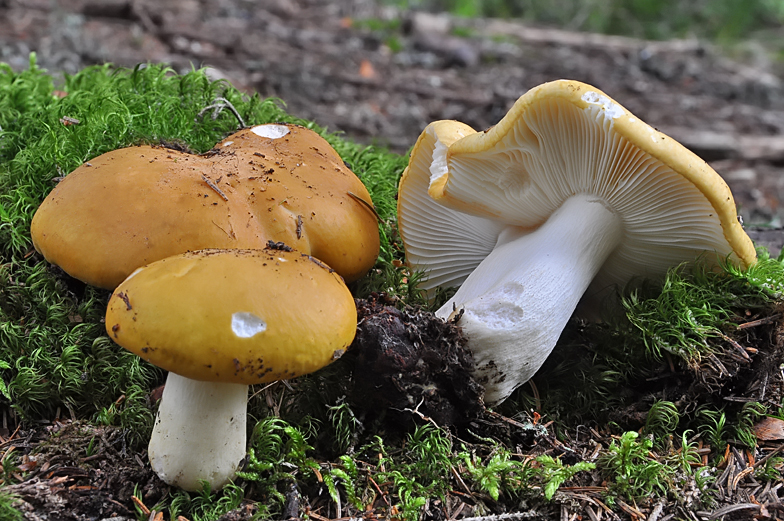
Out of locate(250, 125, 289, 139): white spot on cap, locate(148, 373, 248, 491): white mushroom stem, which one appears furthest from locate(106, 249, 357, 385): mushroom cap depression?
locate(250, 125, 289, 139): white spot on cap

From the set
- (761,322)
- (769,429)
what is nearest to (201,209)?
(761,322)

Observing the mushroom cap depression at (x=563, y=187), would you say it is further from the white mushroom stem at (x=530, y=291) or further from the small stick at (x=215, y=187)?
the small stick at (x=215, y=187)

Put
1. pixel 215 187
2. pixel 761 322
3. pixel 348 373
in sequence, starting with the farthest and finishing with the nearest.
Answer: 1. pixel 761 322
2. pixel 348 373
3. pixel 215 187

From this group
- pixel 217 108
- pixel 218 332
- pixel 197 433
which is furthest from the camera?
pixel 217 108

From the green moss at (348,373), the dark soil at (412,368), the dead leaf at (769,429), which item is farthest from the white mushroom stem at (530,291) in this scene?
the dead leaf at (769,429)

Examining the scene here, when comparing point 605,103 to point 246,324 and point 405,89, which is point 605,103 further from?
point 405,89

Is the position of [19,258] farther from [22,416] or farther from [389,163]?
[389,163]
